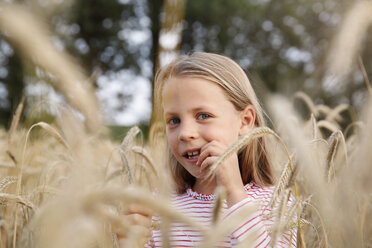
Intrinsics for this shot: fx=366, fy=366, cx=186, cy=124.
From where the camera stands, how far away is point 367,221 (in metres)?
1.04

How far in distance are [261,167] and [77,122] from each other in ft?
3.16

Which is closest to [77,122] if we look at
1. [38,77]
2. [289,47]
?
[38,77]

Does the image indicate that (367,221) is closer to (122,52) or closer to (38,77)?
(38,77)

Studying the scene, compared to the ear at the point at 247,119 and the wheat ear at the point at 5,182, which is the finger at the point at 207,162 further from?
the wheat ear at the point at 5,182

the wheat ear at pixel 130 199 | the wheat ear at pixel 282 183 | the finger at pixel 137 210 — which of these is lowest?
the wheat ear at pixel 130 199

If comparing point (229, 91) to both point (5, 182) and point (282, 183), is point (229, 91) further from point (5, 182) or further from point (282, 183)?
point (5, 182)

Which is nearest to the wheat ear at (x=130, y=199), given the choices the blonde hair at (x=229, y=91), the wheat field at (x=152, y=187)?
the wheat field at (x=152, y=187)

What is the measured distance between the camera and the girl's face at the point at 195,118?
131 centimetres

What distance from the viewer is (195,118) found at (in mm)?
1326

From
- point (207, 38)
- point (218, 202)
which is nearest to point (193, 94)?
point (218, 202)

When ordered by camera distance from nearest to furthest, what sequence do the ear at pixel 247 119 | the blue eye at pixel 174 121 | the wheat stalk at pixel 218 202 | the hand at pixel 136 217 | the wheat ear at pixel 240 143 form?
the wheat stalk at pixel 218 202
the wheat ear at pixel 240 143
the hand at pixel 136 217
the blue eye at pixel 174 121
the ear at pixel 247 119

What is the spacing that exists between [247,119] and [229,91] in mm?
164

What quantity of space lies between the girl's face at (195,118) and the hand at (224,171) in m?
0.05

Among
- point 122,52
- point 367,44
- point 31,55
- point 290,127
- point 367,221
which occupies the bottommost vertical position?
point 367,221
